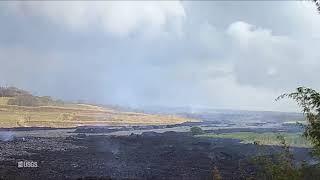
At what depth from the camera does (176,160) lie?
32.5 meters

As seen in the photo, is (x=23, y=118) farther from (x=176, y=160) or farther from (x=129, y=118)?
(x=176, y=160)

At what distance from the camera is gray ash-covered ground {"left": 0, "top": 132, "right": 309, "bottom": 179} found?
24797mm

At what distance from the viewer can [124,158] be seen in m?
32.3

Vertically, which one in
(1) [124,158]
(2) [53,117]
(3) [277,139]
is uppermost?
(2) [53,117]

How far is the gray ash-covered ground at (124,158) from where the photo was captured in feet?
81.4

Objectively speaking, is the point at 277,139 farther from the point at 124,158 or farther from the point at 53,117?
the point at 53,117

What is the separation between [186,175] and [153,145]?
16282 mm

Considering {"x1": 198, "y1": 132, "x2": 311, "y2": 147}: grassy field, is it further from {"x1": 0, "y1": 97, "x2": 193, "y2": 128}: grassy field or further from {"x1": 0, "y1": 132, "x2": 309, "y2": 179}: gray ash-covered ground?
{"x1": 0, "y1": 97, "x2": 193, "y2": 128}: grassy field
